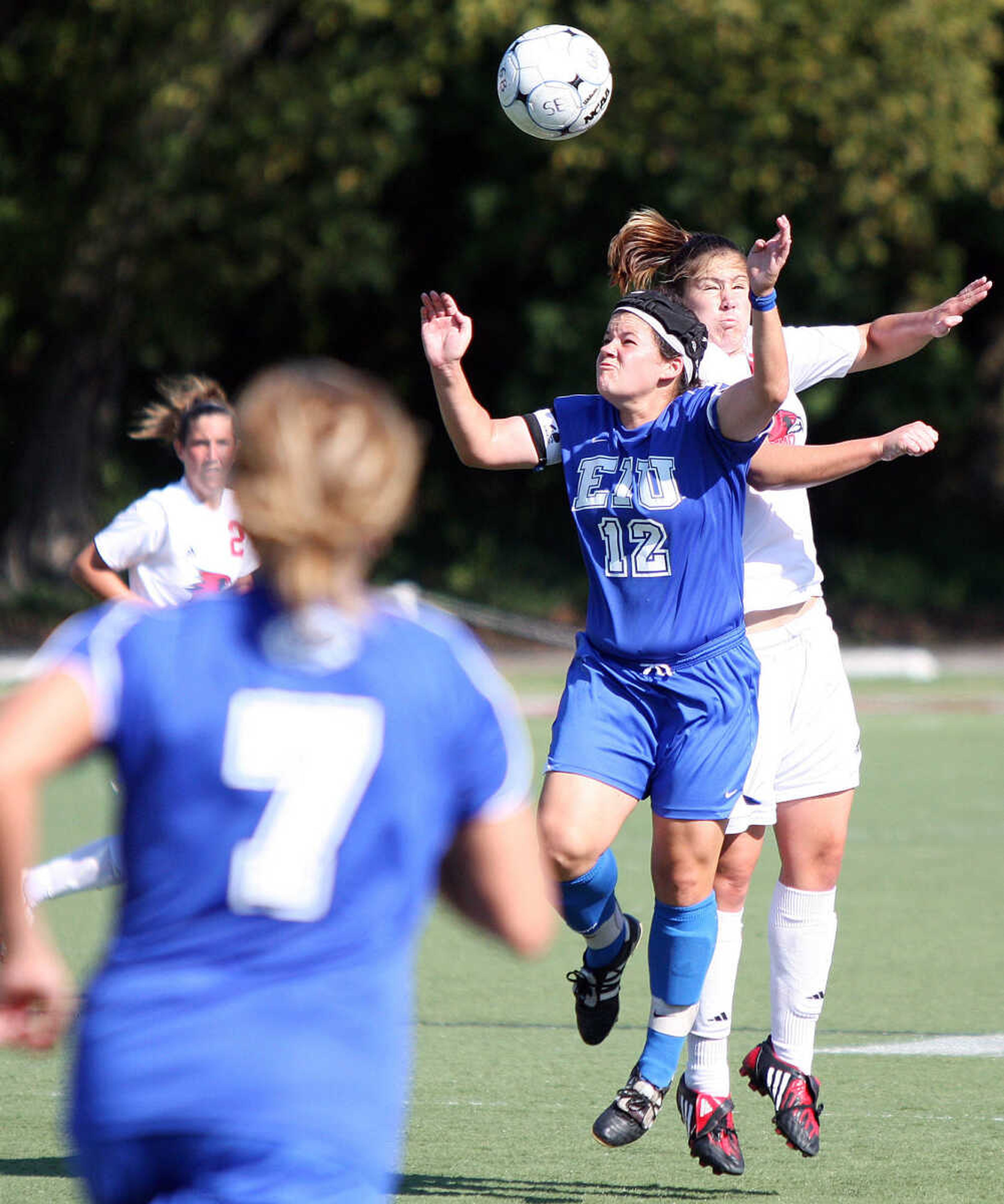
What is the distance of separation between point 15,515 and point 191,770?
24.5m

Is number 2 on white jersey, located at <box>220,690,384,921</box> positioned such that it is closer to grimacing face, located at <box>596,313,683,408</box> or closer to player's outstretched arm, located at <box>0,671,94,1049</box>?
player's outstretched arm, located at <box>0,671,94,1049</box>

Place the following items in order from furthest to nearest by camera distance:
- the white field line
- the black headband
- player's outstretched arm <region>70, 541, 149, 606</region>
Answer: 1. player's outstretched arm <region>70, 541, 149, 606</region>
2. the white field line
3. the black headband

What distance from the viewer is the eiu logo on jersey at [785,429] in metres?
5.38

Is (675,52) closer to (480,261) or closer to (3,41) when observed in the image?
(480,261)

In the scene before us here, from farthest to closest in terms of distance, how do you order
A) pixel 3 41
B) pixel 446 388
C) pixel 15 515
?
pixel 15 515
pixel 3 41
pixel 446 388

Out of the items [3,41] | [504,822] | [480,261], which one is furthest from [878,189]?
[504,822]

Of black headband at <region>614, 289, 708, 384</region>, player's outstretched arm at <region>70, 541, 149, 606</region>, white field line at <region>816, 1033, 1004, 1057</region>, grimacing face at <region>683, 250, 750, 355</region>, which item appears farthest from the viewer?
player's outstretched arm at <region>70, 541, 149, 606</region>

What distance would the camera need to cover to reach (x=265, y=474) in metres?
2.34

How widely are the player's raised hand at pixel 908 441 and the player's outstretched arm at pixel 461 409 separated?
883 millimetres

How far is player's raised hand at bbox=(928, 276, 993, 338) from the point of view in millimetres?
5430

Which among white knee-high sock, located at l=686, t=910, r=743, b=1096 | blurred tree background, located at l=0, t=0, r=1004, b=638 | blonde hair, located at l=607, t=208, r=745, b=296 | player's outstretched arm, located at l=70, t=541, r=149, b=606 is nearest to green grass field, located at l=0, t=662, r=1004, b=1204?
white knee-high sock, located at l=686, t=910, r=743, b=1096

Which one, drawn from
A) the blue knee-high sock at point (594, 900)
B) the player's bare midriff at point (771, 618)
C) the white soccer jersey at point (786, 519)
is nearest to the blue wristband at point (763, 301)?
the white soccer jersey at point (786, 519)

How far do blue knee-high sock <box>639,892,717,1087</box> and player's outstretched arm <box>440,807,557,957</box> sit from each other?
2.51m

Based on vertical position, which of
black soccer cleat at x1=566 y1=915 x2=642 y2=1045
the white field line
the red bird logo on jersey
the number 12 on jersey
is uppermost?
the number 12 on jersey
